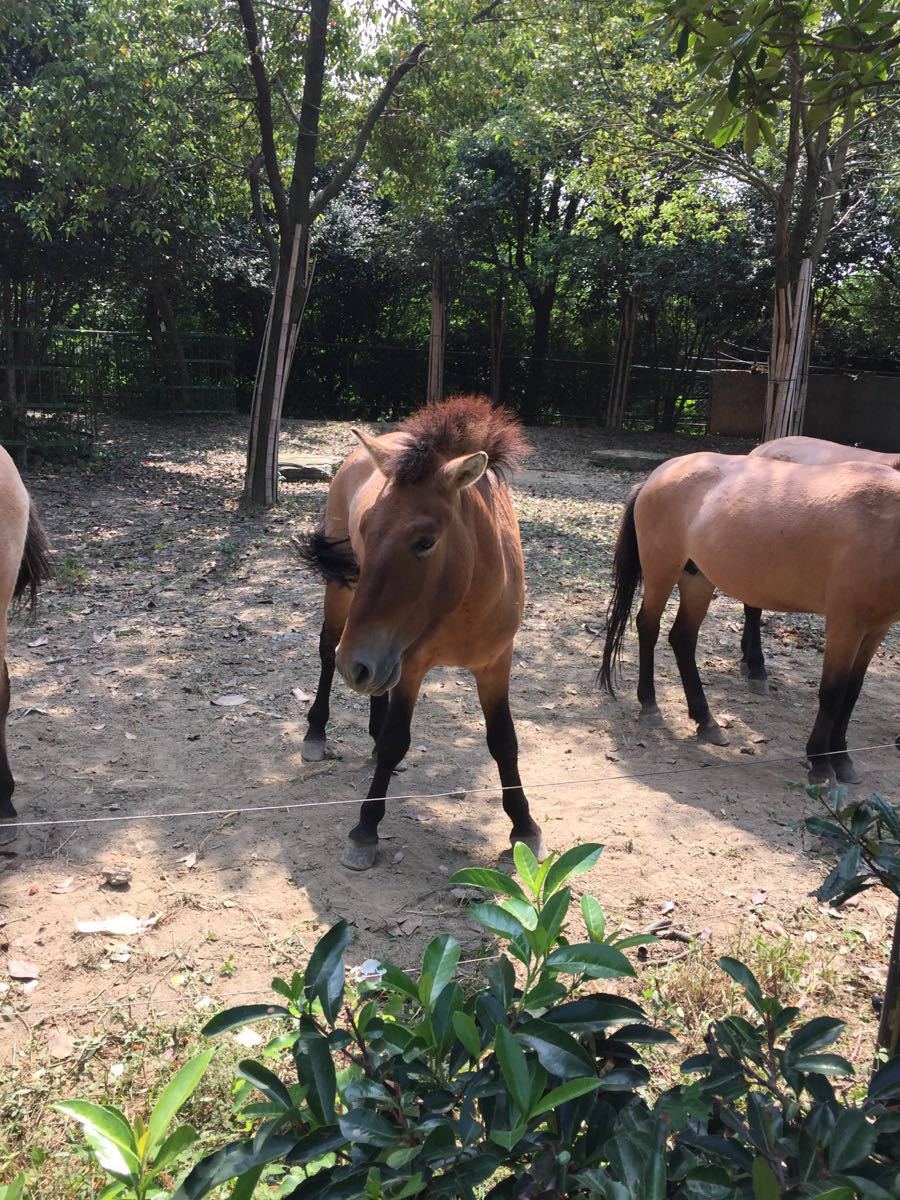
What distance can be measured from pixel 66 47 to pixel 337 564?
730 centimetres

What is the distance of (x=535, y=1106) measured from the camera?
1131 mm

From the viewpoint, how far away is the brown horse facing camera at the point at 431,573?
2840 mm

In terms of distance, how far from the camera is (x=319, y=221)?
1830 cm

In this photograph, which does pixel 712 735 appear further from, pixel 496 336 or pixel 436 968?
pixel 496 336

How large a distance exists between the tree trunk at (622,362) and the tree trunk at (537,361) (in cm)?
160

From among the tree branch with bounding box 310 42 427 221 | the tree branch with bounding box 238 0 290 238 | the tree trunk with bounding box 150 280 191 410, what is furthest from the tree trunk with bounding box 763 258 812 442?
the tree trunk with bounding box 150 280 191 410

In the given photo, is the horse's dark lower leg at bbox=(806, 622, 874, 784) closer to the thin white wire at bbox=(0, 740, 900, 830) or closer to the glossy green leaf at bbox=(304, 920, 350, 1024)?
the thin white wire at bbox=(0, 740, 900, 830)

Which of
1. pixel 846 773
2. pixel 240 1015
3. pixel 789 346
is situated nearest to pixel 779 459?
pixel 846 773

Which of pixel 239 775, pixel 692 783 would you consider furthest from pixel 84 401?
pixel 692 783

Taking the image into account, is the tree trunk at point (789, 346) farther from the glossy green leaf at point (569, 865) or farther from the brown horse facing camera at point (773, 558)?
the glossy green leaf at point (569, 865)

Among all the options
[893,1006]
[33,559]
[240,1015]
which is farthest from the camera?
[33,559]

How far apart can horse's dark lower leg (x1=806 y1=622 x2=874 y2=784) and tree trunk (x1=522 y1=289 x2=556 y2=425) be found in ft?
50.2

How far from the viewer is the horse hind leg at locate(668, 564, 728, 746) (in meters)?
4.92

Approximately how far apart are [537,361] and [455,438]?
1677 cm
